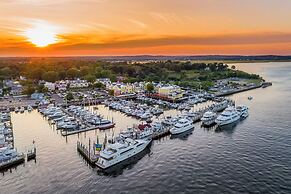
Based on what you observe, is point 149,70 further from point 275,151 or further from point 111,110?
point 275,151

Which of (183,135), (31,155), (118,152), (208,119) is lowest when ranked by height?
(31,155)

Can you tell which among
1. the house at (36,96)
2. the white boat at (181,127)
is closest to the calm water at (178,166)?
the white boat at (181,127)

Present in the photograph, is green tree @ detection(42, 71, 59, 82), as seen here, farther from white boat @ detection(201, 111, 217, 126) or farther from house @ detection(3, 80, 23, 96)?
white boat @ detection(201, 111, 217, 126)

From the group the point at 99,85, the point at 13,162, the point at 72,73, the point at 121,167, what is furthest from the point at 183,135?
the point at 72,73

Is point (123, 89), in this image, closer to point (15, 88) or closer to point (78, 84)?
point (78, 84)

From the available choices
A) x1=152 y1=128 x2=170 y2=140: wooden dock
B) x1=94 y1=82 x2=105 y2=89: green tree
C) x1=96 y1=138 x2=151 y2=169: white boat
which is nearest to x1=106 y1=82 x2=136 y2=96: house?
x1=94 y1=82 x2=105 y2=89: green tree

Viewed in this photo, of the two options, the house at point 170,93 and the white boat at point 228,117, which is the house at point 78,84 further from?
the white boat at point 228,117

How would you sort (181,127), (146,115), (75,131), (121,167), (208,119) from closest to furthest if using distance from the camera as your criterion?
(121,167), (181,127), (75,131), (208,119), (146,115)
